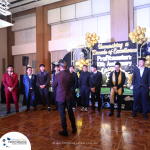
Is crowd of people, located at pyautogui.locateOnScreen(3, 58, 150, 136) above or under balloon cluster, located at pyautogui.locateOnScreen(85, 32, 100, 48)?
under

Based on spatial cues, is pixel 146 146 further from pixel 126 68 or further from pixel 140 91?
pixel 126 68

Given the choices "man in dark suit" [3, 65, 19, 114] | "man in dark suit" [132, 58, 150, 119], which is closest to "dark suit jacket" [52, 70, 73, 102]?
"man in dark suit" [132, 58, 150, 119]

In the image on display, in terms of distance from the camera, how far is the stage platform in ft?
7.11

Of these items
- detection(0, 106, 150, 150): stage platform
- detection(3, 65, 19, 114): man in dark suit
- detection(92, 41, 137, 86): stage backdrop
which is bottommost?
detection(0, 106, 150, 150): stage platform

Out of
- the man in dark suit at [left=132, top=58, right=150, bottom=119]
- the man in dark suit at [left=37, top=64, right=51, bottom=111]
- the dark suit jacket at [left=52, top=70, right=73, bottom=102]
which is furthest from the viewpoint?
the man in dark suit at [left=37, top=64, right=51, bottom=111]

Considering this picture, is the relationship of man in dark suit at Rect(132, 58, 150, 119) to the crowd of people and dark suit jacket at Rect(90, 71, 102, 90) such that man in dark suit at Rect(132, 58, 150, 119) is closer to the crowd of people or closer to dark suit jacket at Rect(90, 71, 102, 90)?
the crowd of people

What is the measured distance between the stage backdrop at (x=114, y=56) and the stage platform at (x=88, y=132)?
2544mm

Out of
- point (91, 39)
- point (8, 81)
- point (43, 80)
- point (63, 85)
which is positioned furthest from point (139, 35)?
point (8, 81)

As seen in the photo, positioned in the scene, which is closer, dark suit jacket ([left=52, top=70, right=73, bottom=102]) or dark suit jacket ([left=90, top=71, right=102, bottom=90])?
dark suit jacket ([left=52, top=70, right=73, bottom=102])

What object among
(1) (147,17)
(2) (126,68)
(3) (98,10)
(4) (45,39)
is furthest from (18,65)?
(1) (147,17)

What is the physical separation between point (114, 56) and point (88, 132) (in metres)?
3.98

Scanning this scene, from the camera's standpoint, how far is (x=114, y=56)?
19.3 feet

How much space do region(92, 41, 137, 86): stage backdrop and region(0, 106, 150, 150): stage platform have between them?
2544 millimetres

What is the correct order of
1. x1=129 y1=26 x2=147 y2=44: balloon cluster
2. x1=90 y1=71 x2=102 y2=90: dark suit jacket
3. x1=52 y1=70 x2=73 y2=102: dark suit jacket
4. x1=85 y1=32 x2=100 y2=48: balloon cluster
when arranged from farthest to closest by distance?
1. x1=85 y1=32 x2=100 y2=48: balloon cluster
2. x1=129 y1=26 x2=147 y2=44: balloon cluster
3. x1=90 y1=71 x2=102 y2=90: dark suit jacket
4. x1=52 y1=70 x2=73 y2=102: dark suit jacket
